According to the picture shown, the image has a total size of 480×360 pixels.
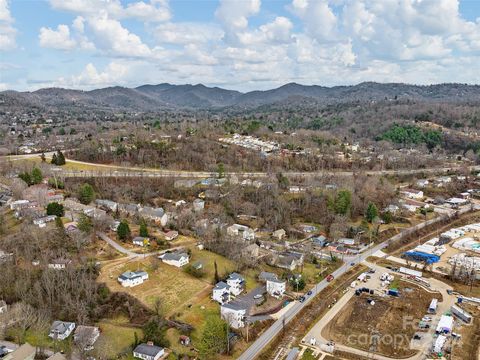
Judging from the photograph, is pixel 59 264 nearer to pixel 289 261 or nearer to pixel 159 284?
pixel 159 284

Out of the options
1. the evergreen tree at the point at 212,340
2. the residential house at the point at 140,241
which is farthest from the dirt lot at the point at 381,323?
the residential house at the point at 140,241

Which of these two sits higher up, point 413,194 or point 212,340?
point 212,340

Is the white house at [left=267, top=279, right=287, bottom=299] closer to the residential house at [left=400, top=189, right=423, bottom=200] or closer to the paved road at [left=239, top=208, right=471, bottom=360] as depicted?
the paved road at [left=239, top=208, right=471, bottom=360]

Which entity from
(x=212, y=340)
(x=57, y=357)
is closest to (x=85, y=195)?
(x=57, y=357)

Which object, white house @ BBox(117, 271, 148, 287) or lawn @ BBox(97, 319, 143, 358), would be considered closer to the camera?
lawn @ BBox(97, 319, 143, 358)

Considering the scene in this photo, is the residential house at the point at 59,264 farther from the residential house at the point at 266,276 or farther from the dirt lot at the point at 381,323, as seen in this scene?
the dirt lot at the point at 381,323

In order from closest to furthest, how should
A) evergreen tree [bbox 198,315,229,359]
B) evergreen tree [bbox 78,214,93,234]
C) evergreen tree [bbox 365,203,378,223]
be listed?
evergreen tree [bbox 198,315,229,359] < evergreen tree [bbox 78,214,93,234] < evergreen tree [bbox 365,203,378,223]

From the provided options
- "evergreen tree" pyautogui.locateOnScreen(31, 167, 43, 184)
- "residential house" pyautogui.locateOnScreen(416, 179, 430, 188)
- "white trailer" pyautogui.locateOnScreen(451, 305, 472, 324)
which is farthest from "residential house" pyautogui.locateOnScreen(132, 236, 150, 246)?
"residential house" pyautogui.locateOnScreen(416, 179, 430, 188)

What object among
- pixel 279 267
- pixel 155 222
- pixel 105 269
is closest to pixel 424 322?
pixel 279 267
